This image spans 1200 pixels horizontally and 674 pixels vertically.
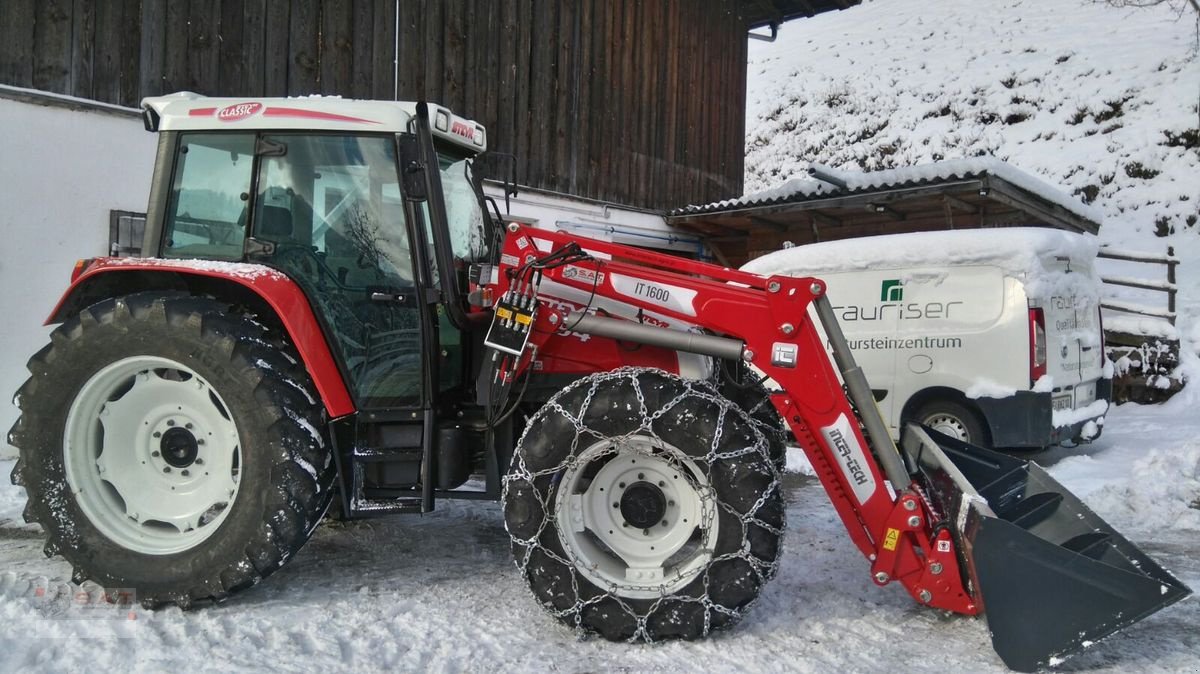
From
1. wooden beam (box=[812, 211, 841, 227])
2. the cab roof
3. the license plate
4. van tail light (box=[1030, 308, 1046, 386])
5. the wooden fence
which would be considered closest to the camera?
the cab roof

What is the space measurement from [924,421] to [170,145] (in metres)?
5.91

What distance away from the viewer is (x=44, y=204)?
6.19 metres

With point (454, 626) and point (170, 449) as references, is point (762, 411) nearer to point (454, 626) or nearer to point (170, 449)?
point (454, 626)

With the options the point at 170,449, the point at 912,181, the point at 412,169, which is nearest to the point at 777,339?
the point at 412,169

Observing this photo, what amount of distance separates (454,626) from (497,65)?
7.74 meters

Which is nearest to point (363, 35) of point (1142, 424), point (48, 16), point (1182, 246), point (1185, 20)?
point (48, 16)

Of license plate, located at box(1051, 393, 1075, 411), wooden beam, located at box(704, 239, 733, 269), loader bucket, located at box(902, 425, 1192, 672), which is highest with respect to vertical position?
wooden beam, located at box(704, 239, 733, 269)

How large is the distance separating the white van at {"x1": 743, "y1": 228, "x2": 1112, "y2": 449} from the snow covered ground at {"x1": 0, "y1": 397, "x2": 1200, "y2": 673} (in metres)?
1.99

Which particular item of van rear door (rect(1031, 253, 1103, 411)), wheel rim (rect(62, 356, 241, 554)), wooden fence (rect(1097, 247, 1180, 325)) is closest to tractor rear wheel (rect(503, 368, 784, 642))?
wheel rim (rect(62, 356, 241, 554))

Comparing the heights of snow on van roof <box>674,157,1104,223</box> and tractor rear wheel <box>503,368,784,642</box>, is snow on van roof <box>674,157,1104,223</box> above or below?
above

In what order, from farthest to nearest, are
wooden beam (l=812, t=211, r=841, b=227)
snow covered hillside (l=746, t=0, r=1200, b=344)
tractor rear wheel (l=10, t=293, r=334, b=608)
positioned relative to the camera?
snow covered hillside (l=746, t=0, r=1200, b=344) < wooden beam (l=812, t=211, r=841, b=227) < tractor rear wheel (l=10, t=293, r=334, b=608)

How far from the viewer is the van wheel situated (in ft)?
21.4

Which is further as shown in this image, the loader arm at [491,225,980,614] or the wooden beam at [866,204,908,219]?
the wooden beam at [866,204,908,219]

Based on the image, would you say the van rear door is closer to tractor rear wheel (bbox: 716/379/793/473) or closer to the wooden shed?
the wooden shed
